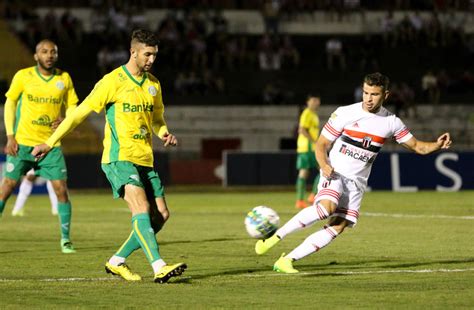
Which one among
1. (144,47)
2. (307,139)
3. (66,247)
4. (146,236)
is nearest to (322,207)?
(146,236)

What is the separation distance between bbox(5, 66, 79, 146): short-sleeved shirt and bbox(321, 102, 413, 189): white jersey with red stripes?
452 cm

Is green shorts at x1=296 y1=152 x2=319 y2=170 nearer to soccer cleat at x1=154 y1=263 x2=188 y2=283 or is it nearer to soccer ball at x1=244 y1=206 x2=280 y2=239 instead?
soccer ball at x1=244 y1=206 x2=280 y2=239

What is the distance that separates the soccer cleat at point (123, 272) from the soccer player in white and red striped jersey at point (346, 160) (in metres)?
1.54

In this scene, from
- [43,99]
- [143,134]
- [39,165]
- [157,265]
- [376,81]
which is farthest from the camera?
[43,99]

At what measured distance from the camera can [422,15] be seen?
47.2 meters

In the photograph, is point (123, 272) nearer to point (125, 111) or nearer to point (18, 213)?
point (125, 111)

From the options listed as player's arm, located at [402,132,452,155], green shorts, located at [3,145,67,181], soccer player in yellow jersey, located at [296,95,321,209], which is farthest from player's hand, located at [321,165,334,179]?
soccer player in yellow jersey, located at [296,95,321,209]

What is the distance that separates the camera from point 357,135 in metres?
11.8

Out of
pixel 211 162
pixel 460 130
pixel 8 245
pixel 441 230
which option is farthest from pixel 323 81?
pixel 8 245

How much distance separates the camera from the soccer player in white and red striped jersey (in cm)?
1169

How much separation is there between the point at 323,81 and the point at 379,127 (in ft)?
107

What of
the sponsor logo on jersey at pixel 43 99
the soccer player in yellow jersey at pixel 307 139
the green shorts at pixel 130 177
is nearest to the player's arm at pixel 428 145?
the green shorts at pixel 130 177

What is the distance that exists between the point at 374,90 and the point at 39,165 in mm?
5200

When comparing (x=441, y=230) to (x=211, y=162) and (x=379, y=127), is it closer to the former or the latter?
(x=379, y=127)
